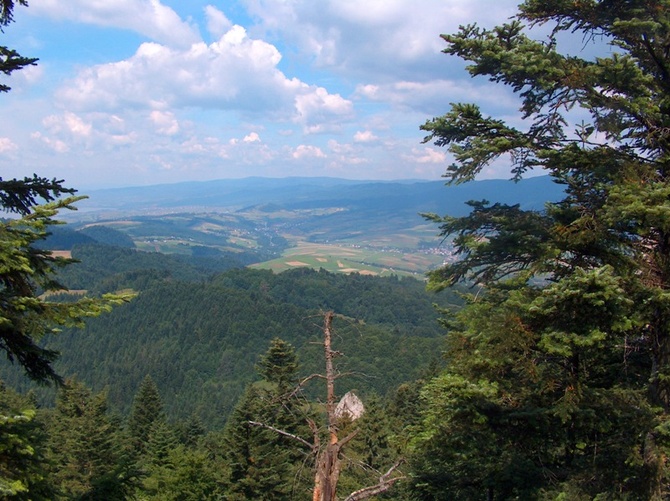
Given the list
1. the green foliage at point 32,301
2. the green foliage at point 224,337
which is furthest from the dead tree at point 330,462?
the green foliage at point 224,337

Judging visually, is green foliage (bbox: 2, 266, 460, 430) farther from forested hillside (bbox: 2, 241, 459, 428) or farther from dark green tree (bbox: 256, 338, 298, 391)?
dark green tree (bbox: 256, 338, 298, 391)

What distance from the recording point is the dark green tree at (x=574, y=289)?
231 inches

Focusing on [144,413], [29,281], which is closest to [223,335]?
[144,413]

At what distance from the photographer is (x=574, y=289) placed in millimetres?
5500

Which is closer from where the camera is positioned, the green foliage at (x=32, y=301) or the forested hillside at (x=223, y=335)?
the green foliage at (x=32, y=301)

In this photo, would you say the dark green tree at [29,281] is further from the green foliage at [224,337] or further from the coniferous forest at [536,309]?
the green foliage at [224,337]

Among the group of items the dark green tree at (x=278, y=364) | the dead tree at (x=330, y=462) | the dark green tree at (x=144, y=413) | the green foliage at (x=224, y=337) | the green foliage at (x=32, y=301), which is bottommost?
the green foliage at (x=224, y=337)

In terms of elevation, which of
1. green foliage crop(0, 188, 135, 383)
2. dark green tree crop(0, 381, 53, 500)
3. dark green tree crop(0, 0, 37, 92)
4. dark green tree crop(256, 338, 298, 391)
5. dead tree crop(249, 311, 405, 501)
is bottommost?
dark green tree crop(256, 338, 298, 391)

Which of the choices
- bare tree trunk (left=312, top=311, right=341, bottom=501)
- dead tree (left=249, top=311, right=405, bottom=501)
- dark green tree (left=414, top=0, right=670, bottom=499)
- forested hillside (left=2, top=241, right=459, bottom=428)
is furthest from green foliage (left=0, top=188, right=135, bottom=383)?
forested hillside (left=2, top=241, right=459, bottom=428)

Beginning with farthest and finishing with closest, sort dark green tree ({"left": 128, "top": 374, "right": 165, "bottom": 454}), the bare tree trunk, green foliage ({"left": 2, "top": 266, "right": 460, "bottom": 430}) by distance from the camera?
green foliage ({"left": 2, "top": 266, "right": 460, "bottom": 430}) → dark green tree ({"left": 128, "top": 374, "right": 165, "bottom": 454}) → the bare tree trunk

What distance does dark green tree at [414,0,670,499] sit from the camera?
5859 millimetres

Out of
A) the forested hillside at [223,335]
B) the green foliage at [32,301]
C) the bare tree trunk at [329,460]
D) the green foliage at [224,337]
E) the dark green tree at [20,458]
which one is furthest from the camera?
the forested hillside at [223,335]

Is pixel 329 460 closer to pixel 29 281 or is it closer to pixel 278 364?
pixel 29 281

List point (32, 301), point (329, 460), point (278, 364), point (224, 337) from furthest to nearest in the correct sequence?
1. point (224, 337)
2. point (278, 364)
3. point (329, 460)
4. point (32, 301)
